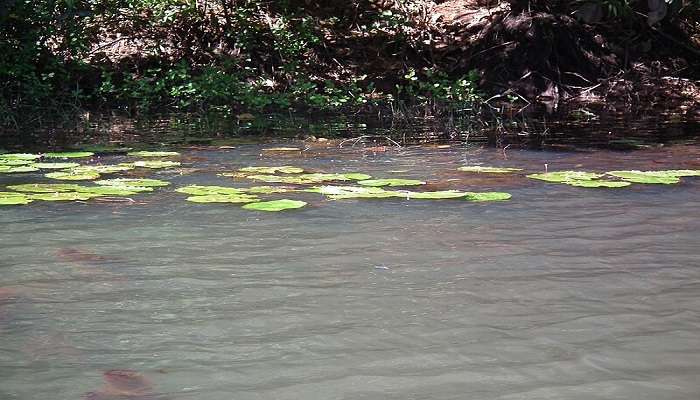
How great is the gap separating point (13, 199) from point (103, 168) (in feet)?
5.45

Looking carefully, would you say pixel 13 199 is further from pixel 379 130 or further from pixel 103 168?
pixel 379 130

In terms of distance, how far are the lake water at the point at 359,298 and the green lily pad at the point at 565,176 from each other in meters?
0.52

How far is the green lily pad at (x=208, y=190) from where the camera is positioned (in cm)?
588

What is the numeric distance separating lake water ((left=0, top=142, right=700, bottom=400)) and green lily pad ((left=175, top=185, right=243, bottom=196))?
4.4 inches

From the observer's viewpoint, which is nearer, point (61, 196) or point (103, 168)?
point (61, 196)

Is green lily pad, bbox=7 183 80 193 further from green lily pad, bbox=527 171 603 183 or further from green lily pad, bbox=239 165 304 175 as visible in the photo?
green lily pad, bbox=527 171 603 183

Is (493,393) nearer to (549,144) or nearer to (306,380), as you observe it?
(306,380)

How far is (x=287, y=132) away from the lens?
10906 millimetres

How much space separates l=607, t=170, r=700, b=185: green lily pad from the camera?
636 centimetres

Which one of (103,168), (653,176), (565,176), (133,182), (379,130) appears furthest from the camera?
(379,130)

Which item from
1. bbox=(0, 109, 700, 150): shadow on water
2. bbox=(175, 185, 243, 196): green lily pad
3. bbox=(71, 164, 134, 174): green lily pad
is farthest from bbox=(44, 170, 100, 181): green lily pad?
bbox=(0, 109, 700, 150): shadow on water

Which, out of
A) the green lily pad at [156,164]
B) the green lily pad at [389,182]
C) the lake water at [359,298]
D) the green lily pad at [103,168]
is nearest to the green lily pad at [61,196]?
the lake water at [359,298]

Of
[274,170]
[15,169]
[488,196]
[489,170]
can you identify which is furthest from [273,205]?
[15,169]

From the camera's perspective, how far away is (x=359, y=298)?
3662mm
